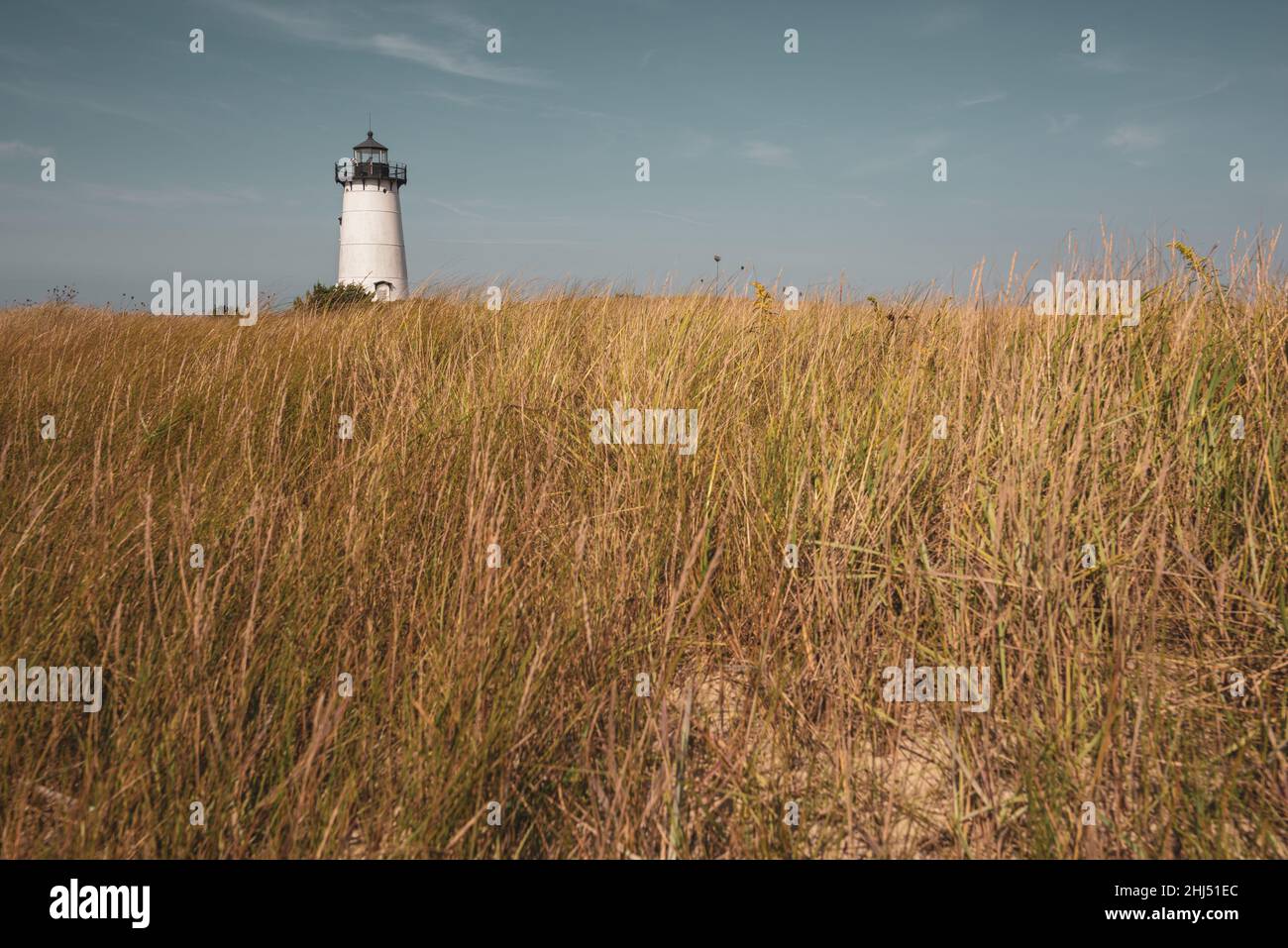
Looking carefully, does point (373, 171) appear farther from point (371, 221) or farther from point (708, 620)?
point (708, 620)

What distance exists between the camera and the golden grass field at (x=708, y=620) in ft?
4.88

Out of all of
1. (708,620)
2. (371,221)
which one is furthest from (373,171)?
(708,620)

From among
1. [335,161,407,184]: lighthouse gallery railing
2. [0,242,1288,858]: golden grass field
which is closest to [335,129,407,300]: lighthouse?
[335,161,407,184]: lighthouse gallery railing

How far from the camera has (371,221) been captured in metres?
26.4

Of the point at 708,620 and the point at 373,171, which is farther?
the point at 373,171

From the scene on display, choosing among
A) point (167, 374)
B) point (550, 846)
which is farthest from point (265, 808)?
point (167, 374)

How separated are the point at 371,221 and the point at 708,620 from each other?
91.1 ft

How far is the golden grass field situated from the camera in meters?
1.49

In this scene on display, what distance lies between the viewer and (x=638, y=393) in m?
3.22

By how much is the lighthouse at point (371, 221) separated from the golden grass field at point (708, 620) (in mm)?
25170
